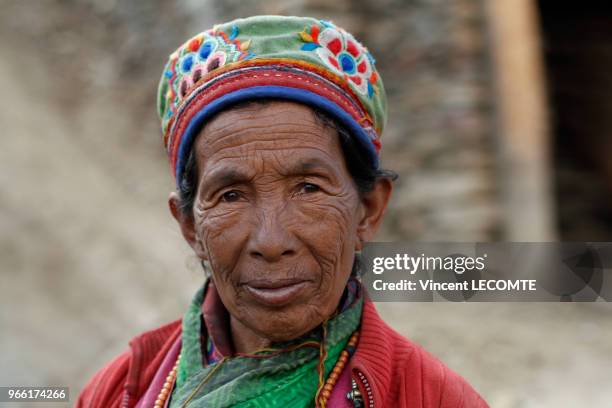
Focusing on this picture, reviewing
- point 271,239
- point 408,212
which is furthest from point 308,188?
point 408,212

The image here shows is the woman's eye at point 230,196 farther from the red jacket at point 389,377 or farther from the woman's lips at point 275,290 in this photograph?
the red jacket at point 389,377

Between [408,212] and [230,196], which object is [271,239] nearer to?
[230,196]

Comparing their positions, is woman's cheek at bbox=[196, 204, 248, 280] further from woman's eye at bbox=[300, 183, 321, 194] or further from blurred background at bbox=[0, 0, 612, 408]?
blurred background at bbox=[0, 0, 612, 408]

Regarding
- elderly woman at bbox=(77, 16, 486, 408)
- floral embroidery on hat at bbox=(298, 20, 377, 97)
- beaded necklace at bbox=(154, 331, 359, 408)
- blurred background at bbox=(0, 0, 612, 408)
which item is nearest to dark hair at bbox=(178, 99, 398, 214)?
elderly woman at bbox=(77, 16, 486, 408)

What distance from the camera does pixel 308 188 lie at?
1606 millimetres

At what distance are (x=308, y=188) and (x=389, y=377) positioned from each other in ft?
1.60

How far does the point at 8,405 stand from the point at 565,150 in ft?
23.9

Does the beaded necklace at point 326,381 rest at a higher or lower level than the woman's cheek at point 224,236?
lower

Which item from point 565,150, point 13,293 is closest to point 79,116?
point 13,293

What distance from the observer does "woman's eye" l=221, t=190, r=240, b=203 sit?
1606mm

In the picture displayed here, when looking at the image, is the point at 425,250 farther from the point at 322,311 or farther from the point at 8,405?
Result: the point at 322,311

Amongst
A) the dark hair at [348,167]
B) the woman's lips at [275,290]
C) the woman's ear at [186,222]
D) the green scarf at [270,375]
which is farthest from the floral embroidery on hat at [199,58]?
the green scarf at [270,375]

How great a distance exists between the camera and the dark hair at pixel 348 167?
62.9 inches

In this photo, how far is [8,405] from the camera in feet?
13.1
